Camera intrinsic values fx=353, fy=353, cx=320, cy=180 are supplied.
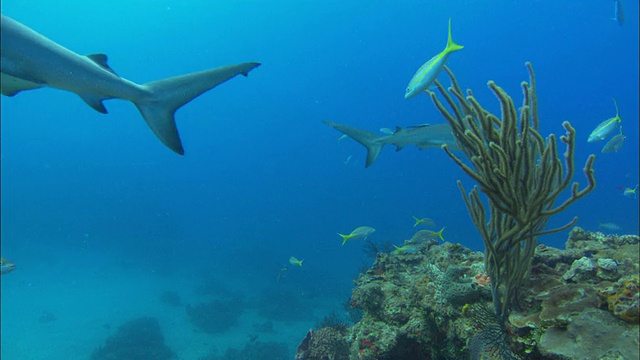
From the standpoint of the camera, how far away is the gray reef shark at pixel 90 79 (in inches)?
103

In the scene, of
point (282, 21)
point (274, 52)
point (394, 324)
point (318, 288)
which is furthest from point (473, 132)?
point (274, 52)

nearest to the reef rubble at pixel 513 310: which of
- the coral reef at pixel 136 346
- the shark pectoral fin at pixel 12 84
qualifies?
the shark pectoral fin at pixel 12 84

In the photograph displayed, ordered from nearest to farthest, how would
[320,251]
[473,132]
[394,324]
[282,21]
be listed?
[473,132], [394,324], [320,251], [282,21]

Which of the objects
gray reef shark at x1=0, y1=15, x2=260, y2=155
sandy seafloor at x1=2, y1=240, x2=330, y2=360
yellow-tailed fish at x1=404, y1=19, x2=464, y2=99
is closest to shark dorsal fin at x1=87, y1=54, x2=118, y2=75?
gray reef shark at x1=0, y1=15, x2=260, y2=155

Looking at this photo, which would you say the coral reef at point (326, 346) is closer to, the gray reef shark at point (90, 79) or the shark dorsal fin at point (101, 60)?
the gray reef shark at point (90, 79)

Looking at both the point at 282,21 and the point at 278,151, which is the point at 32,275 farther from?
the point at 278,151

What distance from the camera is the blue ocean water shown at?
32.1 meters

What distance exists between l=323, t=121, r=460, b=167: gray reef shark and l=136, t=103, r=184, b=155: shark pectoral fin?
2184 millimetres

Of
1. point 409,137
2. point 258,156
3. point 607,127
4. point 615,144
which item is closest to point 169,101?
point 409,137

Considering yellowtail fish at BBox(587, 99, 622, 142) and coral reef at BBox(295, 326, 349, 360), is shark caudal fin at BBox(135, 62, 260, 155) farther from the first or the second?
yellowtail fish at BBox(587, 99, 622, 142)

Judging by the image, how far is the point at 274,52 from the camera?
92.0 m

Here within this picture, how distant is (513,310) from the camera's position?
144 inches

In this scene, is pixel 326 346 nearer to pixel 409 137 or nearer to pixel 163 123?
pixel 409 137

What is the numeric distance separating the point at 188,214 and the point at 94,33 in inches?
2104
